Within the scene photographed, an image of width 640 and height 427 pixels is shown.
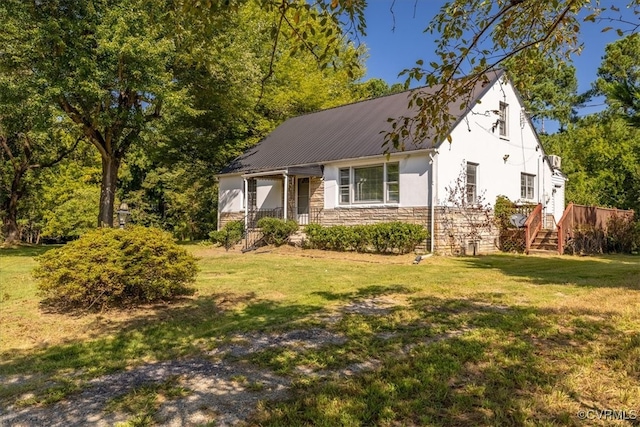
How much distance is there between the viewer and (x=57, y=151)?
2309cm

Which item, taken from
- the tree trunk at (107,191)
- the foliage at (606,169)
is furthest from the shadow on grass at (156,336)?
the foliage at (606,169)

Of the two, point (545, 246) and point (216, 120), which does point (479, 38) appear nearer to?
point (545, 246)

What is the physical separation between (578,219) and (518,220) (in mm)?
1912

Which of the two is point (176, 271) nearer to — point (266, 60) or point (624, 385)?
point (624, 385)

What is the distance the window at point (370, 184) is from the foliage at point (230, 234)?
5.04 m

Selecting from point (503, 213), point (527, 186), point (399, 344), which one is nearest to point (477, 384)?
point (399, 344)

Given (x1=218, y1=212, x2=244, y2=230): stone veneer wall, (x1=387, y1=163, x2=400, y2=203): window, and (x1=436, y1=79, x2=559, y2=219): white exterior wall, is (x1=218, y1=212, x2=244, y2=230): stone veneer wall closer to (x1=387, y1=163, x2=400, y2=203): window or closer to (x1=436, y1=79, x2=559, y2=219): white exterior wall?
(x1=387, y1=163, x2=400, y2=203): window

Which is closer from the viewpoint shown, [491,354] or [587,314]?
[491,354]

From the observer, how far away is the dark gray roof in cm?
1627

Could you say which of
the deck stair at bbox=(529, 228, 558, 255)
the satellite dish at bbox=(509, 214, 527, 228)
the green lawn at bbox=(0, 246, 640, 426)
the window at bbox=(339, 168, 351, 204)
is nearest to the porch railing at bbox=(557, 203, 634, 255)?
the deck stair at bbox=(529, 228, 558, 255)

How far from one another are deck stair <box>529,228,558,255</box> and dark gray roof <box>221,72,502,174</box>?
16.5 ft

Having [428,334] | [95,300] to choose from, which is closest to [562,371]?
[428,334]

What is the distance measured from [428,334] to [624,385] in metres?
1.82

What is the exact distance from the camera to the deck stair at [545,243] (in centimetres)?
1518
